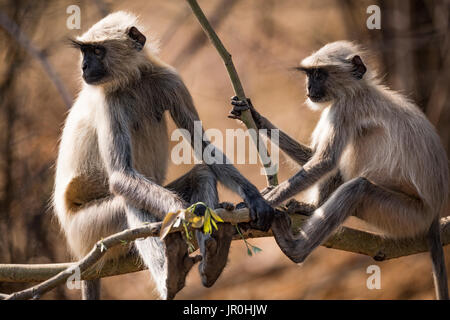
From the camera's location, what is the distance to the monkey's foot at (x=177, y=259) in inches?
132

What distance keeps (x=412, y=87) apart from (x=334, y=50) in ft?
12.7

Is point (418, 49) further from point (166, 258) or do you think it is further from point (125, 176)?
point (166, 258)

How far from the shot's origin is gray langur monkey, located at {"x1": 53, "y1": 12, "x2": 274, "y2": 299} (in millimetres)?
4031

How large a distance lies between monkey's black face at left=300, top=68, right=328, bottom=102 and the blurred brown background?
3.49 meters

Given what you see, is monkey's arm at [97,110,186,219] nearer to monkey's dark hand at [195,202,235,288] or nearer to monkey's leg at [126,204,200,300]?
monkey's leg at [126,204,200,300]

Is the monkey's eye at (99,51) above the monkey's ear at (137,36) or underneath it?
underneath

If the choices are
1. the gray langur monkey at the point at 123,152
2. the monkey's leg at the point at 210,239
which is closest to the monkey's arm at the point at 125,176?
the gray langur monkey at the point at 123,152

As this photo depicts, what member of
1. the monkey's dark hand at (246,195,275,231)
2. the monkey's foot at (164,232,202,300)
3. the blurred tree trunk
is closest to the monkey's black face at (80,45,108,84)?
the monkey's dark hand at (246,195,275,231)

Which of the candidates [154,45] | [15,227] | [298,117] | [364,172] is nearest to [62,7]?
[15,227]

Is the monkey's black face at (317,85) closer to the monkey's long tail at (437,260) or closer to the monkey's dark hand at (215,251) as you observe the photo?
the monkey's long tail at (437,260)

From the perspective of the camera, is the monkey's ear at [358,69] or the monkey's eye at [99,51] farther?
the monkey's ear at [358,69]

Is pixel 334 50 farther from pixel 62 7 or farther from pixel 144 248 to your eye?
pixel 62 7
